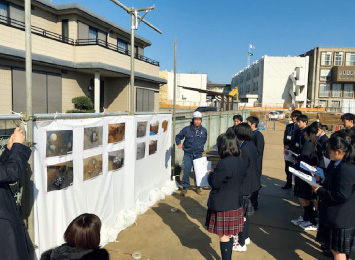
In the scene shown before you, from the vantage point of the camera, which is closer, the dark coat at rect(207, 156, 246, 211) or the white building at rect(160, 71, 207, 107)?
the dark coat at rect(207, 156, 246, 211)

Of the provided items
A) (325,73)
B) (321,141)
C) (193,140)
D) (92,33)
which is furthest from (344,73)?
(193,140)

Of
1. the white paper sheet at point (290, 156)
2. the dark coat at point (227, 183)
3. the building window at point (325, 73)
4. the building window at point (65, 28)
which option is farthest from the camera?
the building window at point (325, 73)

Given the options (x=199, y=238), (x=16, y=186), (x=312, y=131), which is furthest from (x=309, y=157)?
(x=16, y=186)

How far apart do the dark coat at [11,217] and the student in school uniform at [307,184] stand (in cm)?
389

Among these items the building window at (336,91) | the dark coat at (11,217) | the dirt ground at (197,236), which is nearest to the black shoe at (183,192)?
the dirt ground at (197,236)

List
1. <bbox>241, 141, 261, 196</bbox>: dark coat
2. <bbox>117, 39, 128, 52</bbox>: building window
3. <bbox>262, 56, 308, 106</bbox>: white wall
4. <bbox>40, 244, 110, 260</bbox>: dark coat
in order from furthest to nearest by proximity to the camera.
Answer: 1. <bbox>262, 56, 308, 106</bbox>: white wall
2. <bbox>117, 39, 128, 52</bbox>: building window
3. <bbox>241, 141, 261, 196</bbox>: dark coat
4. <bbox>40, 244, 110, 260</bbox>: dark coat

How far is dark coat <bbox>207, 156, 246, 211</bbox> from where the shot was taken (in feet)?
9.65

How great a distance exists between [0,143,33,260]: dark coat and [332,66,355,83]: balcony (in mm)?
63284

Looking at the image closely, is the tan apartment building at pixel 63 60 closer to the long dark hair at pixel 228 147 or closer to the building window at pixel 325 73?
the long dark hair at pixel 228 147

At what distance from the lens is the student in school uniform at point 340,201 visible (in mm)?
2619

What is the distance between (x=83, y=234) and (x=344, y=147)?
8.51 ft

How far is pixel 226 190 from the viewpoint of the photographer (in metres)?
3.01

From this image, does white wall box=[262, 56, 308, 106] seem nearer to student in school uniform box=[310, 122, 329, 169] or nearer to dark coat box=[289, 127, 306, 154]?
dark coat box=[289, 127, 306, 154]

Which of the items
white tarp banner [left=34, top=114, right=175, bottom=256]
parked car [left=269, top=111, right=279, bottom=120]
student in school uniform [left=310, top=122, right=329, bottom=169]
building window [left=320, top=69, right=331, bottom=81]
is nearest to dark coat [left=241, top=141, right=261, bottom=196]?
student in school uniform [left=310, top=122, right=329, bottom=169]
